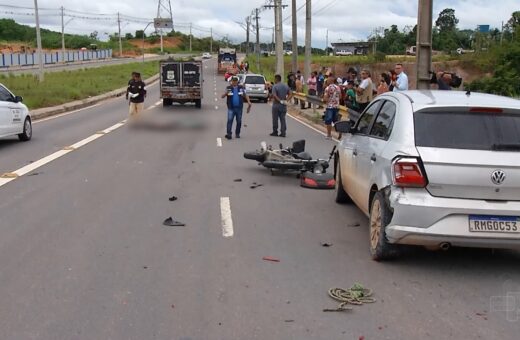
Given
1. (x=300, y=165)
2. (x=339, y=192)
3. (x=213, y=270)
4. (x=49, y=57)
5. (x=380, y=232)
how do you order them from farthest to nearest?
(x=49, y=57)
(x=300, y=165)
(x=339, y=192)
(x=380, y=232)
(x=213, y=270)

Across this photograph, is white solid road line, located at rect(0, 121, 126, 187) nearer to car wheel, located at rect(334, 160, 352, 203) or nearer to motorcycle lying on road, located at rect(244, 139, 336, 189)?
motorcycle lying on road, located at rect(244, 139, 336, 189)

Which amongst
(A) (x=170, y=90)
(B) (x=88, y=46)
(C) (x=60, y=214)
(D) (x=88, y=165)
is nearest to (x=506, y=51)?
(A) (x=170, y=90)

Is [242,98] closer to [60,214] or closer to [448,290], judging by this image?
[60,214]

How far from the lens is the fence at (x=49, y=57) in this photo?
7688 centimetres

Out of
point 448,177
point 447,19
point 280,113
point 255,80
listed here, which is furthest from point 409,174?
point 447,19

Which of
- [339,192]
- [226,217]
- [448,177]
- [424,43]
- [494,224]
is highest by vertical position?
[424,43]

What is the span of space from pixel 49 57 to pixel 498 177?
3859 inches

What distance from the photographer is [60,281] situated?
5.34 meters

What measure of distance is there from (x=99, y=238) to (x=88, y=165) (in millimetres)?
5676

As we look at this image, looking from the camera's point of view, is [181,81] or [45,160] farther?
[181,81]

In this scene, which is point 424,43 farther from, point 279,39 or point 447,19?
point 447,19

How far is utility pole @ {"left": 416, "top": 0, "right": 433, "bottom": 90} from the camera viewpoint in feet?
44.5

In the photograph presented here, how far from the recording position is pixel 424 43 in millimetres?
13859

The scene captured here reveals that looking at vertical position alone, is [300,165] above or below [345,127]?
below
